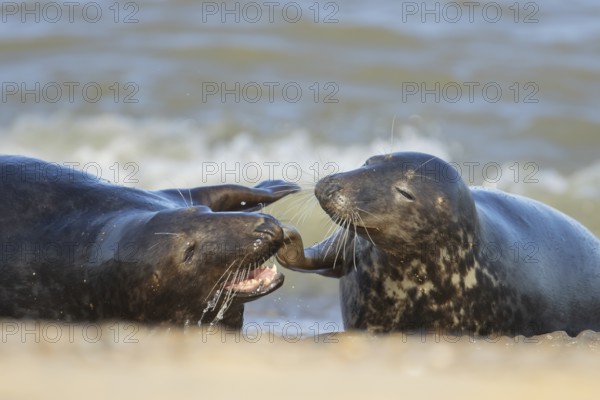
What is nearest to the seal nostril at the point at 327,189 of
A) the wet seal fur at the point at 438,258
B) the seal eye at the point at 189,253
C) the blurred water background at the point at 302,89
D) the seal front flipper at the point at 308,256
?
the wet seal fur at the point at 438,258

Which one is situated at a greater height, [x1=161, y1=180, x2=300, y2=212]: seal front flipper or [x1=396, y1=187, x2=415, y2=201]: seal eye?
[x1=396, y1=187, x2=415, y2=201]: seal eye

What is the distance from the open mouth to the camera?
5805 mm

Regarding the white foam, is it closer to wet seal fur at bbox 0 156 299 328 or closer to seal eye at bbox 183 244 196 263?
wet seal fur at bbox 0 156 299 328

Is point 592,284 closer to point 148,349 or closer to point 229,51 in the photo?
point 148,349

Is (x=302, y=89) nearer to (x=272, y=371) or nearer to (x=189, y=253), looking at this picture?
(x=189, y=253)

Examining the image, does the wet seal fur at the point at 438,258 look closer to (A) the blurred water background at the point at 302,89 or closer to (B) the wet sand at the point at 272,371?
(B) the wet sand at the point at 272,371

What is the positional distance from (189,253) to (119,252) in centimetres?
36

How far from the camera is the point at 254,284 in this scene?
583cm

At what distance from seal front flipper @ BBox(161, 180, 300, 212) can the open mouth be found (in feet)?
3.78

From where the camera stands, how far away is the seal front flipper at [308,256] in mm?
6344

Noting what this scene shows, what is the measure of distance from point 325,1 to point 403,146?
15.7 feet

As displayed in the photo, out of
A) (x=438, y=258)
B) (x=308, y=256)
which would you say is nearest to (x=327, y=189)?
(x=308, y=256)

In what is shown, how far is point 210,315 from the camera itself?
19.4 feet

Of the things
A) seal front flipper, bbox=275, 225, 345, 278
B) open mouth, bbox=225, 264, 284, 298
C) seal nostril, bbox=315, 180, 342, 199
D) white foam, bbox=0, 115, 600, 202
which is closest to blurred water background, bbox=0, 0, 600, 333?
white foam, bbox=0, 115, 600, 202
